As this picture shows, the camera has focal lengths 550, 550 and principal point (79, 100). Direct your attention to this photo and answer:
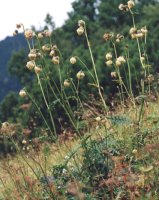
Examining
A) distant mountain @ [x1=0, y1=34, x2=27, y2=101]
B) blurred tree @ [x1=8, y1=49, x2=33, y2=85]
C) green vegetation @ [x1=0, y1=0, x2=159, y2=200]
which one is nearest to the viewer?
green vegetation @ [x1=0, y1=0, x2=159, y2=200]

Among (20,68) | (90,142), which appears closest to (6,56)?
(20,68)

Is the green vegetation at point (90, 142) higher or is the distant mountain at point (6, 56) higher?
the green vegetation at point (90, 142)

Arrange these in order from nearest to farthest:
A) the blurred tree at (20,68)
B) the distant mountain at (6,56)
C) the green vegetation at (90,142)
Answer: the green vegetation at (90,142) < the blurred tree at (20,68) < the distant mountain at (6,56)

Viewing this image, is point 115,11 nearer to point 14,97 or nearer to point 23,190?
point 14,97

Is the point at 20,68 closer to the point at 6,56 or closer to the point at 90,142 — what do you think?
the point at 90,142

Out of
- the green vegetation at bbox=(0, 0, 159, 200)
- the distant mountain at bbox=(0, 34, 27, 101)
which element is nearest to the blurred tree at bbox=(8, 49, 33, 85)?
the green vegetation at bbox=(0, 0, 159, 200)

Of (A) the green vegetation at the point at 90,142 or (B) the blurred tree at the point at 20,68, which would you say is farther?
(B) the blurred tree at the point at 20,68

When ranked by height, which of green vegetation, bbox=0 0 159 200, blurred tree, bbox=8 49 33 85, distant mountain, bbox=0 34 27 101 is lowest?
distant mountain, bbox=0 34 27 101

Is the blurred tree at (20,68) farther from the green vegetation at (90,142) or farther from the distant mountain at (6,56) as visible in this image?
the distant mountain at (6,56)

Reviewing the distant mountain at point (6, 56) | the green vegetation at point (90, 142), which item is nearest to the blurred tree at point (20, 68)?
the green vegetation at point (90, 142)

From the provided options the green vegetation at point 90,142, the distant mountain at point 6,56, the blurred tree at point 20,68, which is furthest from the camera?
the distant mountain at point 6,56

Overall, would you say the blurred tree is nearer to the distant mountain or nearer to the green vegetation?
the green vegetation

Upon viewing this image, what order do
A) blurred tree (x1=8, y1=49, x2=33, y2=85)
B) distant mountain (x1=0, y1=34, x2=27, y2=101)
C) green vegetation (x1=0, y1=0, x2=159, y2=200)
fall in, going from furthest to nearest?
distant mountain (x1=0, y1=34, x2=27, y2=101) < blurred tree (x1=8, y1=49, x2=33, y2=85) < green vegetation (x1=0, y1=0, x2=159, y2=200)

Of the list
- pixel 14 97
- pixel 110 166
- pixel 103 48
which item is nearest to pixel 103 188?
pixel 110 166
